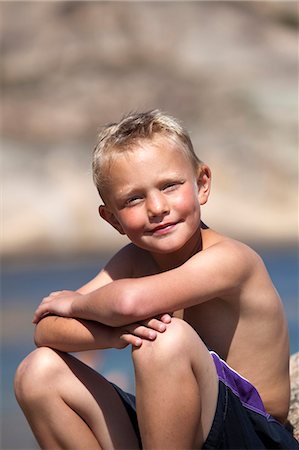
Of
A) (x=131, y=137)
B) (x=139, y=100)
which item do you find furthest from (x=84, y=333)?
(x=139, y=100)

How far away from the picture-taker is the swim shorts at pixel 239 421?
2.51m

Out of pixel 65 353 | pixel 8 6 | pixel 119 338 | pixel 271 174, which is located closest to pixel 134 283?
pixel 119 338

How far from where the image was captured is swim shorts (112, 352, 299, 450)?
2506mm

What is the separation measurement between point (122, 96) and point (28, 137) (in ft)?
5.89

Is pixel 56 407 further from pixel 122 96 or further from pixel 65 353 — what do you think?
pixel 122 96

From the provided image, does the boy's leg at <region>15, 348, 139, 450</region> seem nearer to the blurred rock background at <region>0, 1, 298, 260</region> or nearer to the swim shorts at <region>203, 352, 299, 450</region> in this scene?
the swim shorts at <region>203, 352, 299, 450</region>

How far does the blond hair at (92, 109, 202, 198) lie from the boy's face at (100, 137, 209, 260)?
3 cm

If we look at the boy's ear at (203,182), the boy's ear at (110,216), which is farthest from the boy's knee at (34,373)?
the boy's ear at (203,182)

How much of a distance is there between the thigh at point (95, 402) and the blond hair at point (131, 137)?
0.54 meters

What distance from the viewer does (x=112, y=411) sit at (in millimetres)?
2703

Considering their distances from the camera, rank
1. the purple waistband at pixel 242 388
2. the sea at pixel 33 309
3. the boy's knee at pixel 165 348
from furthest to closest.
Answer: the sea at pixel 33 309 < the purple waistband at pixel 242 388 < the boy's knee at pixel 165 348

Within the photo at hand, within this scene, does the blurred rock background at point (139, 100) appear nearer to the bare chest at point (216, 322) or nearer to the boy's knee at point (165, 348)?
the bare chest at point (216, 322)

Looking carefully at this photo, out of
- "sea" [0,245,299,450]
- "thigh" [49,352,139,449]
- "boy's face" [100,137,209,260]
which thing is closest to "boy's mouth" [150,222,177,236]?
"boy's face" [100,137,209,260]

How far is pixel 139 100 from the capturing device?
16.5 metres
